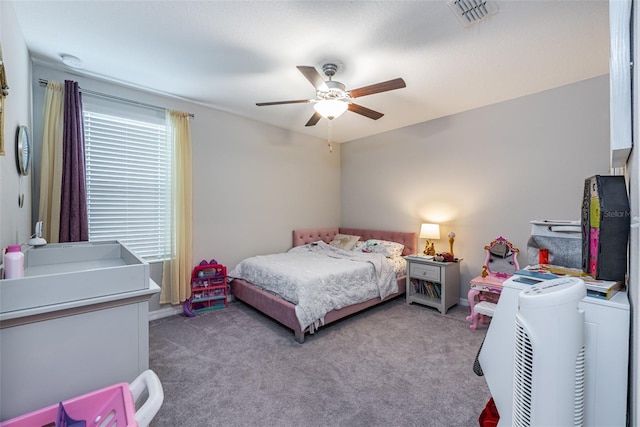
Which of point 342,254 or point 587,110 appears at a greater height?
point 587,110

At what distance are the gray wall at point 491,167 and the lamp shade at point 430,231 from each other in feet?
0.72

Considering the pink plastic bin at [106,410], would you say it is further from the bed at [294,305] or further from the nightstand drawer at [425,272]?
the nightstand drawer at [425,272]

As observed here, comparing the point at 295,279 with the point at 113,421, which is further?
the point at 295,279

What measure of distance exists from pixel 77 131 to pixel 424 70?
10.9 ft

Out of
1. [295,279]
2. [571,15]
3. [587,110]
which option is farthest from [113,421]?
[587,110]

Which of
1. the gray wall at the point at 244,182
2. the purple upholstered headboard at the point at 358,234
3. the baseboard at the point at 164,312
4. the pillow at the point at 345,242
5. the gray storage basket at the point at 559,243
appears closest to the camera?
the gray storage basket at the point at 559,243

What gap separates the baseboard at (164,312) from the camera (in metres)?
3.13

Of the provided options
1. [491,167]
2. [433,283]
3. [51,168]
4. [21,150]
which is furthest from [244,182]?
[491,167]

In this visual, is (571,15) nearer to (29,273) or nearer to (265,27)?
(265,27)

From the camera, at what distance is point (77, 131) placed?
2.59 meters

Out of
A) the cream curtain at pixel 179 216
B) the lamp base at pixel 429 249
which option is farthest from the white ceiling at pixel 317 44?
the lamp base at pixel 429 249

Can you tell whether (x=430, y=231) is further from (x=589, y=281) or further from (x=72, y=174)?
(x=72, y=174)

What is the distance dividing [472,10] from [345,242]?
132 inches

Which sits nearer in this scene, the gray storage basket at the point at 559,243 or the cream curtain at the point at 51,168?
Result: the gray storage basket at the point at 559,243
